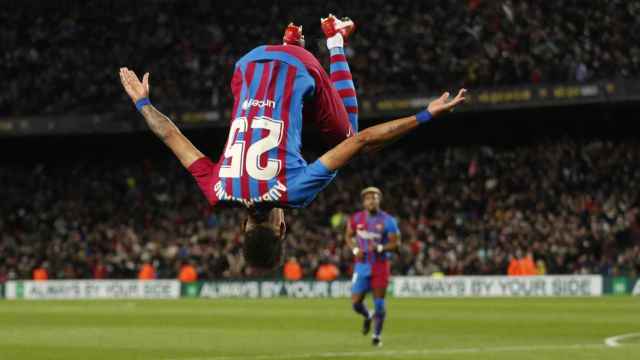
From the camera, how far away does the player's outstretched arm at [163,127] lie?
26.5ft

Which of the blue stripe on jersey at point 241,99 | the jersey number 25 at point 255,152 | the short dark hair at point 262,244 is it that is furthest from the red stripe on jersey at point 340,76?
the short dark hair at point 262,244

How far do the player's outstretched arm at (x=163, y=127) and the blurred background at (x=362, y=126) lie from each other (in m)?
27.1

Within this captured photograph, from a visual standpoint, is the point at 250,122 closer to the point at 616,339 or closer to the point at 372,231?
the point at 616,339

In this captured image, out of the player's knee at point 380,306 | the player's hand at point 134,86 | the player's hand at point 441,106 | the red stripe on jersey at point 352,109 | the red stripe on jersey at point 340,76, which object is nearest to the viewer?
the player's hand at point 441,106

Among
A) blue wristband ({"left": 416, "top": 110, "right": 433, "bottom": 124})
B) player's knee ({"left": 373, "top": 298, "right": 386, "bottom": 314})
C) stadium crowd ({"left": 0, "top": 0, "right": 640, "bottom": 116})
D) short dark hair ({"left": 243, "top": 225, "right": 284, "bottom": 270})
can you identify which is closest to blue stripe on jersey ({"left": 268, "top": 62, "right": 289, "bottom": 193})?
short dark hair ({"left": 243, "top": 225, "right": 284, "bottom": 270})

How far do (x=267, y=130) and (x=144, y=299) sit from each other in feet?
100

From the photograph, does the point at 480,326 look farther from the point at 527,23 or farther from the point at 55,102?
the point at 55,102

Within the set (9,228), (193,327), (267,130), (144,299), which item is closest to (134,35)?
(9,228)

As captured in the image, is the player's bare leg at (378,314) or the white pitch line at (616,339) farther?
the player's bare leg at (378,314)

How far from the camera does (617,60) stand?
117 ft

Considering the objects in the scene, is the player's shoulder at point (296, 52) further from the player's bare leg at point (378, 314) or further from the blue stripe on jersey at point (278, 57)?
the player's bare leg at point (378, 314)

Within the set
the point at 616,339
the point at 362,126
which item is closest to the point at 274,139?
the point at 616,339

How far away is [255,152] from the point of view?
7.80m

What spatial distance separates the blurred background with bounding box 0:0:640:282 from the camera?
35750 millimetres
